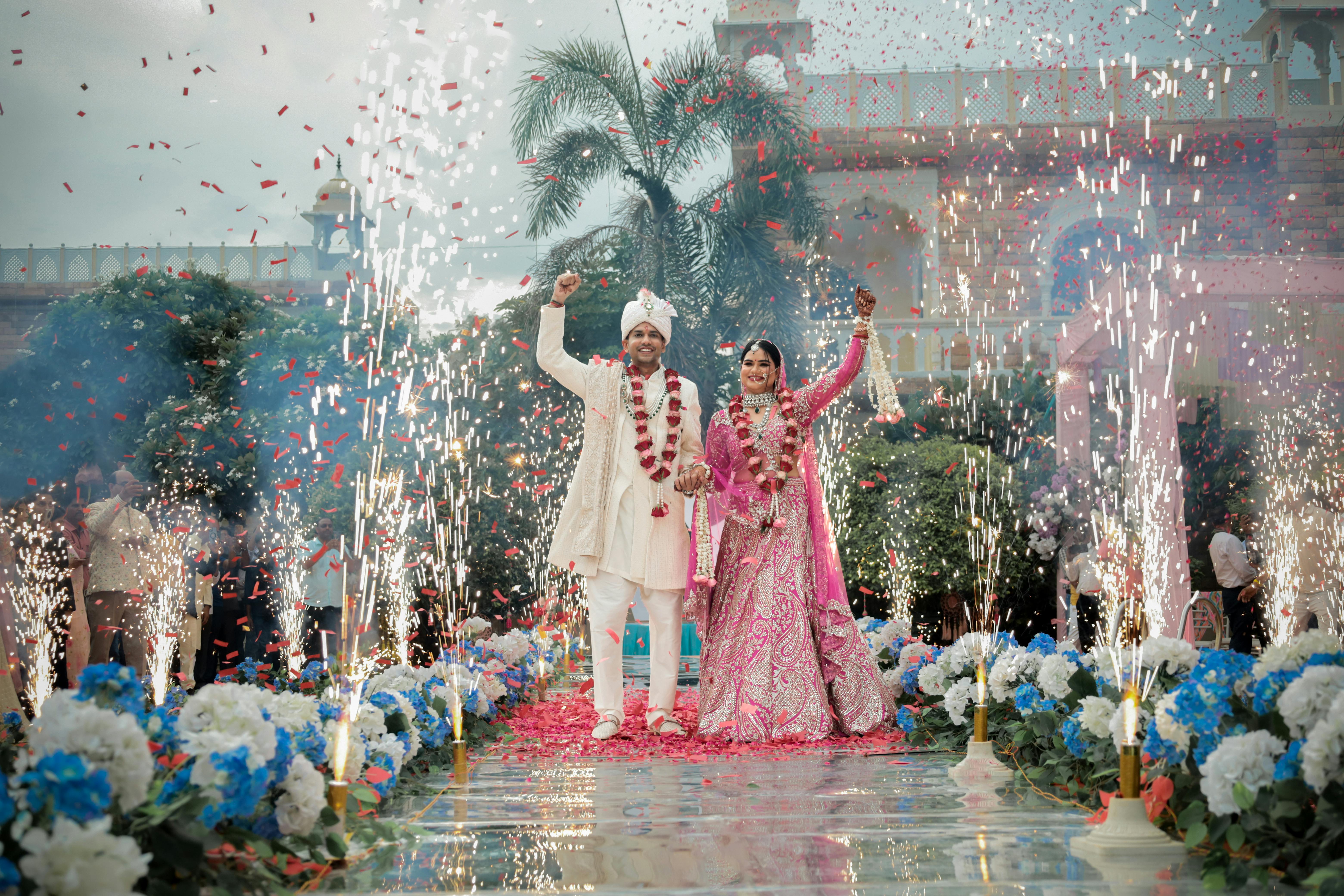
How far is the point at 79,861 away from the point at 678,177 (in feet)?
37.7

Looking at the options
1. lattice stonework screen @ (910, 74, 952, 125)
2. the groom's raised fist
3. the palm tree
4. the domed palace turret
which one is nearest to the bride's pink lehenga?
the groom's raised fist

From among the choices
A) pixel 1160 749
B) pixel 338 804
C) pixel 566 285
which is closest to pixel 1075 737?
pixel 1160 749

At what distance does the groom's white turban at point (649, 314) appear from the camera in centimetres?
524

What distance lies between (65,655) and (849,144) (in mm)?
18759

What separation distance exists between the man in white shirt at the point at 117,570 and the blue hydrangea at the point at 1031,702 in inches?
202

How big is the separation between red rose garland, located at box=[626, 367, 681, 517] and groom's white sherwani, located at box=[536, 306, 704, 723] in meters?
0.03

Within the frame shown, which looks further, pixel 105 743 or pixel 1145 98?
pixel 1145 98

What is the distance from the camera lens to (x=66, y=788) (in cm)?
171

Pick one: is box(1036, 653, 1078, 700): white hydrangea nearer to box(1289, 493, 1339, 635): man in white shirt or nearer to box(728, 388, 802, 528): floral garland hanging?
box(728, 388, 802, 528): floral garland hanging

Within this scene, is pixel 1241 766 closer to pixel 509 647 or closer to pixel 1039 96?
pixel 509 647

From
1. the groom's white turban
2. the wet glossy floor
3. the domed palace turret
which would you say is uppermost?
the domed palace turret

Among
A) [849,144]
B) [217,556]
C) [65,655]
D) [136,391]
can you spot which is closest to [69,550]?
[65,655]

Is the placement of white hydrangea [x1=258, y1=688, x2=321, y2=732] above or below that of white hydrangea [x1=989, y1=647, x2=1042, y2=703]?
above

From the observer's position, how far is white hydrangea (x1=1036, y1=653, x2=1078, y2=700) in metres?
3.66
